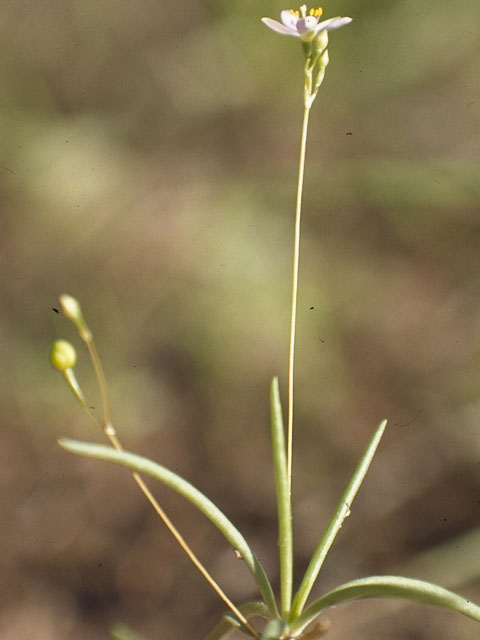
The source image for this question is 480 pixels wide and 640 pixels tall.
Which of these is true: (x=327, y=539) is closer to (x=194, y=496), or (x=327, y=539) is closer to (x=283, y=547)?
(x=283, y=547)

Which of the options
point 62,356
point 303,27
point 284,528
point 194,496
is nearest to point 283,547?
point 284,528

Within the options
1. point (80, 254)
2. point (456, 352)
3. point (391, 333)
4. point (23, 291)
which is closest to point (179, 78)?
point (80, 254)

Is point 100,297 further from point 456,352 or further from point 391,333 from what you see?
point 456,352

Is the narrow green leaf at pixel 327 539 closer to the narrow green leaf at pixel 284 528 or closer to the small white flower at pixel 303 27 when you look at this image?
the narrow green leaf at pixel 284 528

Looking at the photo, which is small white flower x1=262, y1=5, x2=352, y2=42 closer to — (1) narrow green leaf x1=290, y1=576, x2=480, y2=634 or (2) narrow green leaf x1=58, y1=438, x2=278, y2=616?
(2) narrow green leaf x1=58, y1=438, x2=278, y2=616

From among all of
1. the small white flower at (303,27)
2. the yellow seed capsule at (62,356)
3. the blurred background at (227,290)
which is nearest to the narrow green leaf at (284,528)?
the yellow seed capsule at (62,356)

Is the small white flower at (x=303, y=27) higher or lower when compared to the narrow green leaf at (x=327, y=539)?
higher
